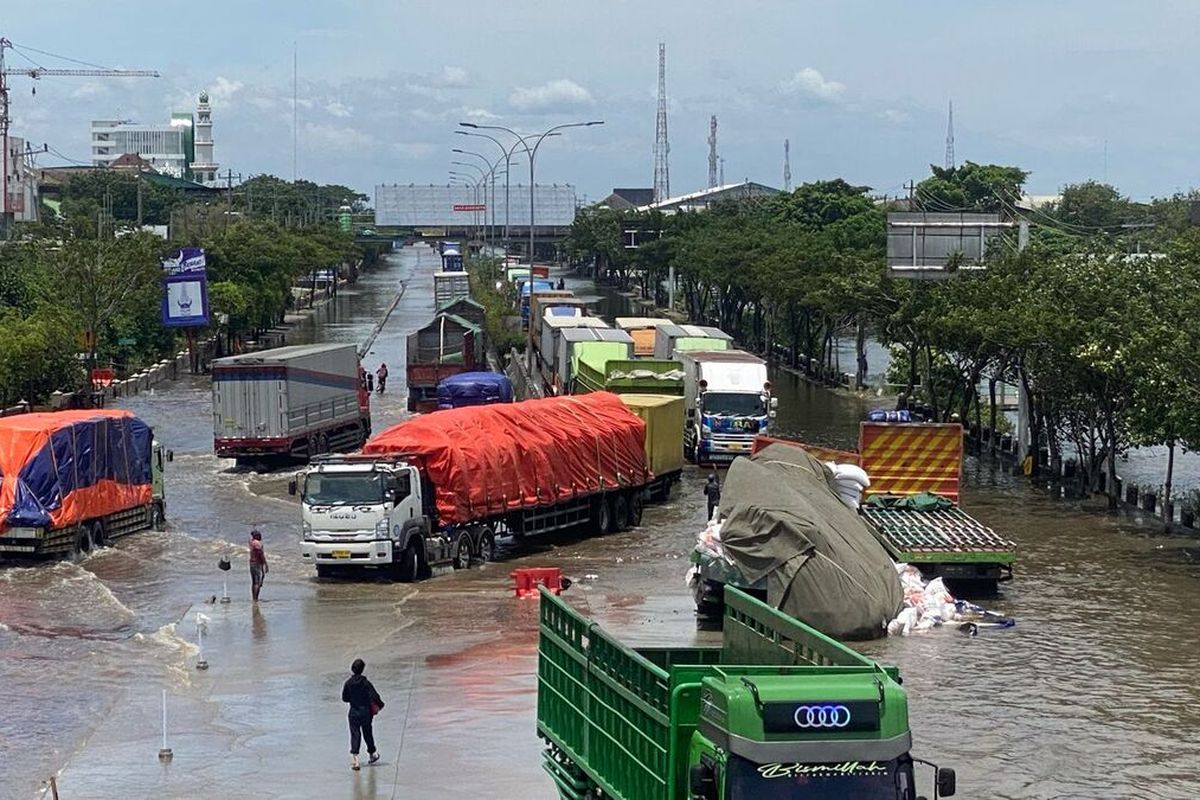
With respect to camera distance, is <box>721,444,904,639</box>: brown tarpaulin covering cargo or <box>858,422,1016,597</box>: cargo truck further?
<box>858,422,1016,597</box>: cargo truck

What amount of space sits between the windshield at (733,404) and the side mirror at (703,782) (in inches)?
1429

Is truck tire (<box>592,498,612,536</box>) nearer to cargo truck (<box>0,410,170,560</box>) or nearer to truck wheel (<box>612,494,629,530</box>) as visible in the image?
truck wheel (<box>612,494,629,530</box>)

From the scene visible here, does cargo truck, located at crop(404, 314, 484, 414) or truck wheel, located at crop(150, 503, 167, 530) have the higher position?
cargo truck, located at crop(404, 314, 484, 414)

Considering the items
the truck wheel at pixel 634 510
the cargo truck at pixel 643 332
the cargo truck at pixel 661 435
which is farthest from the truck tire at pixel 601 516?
the cargo truck at pixel 643 332

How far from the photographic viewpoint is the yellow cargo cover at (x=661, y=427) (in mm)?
41188

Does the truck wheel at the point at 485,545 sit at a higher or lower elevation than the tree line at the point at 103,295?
lower

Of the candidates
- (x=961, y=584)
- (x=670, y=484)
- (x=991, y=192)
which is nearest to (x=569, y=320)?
(x=670, y=484)

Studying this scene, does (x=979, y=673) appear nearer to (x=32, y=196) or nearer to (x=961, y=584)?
(x=961, y=584)

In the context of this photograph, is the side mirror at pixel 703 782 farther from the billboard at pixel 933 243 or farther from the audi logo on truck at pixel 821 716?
the billboard at pixel 933 243

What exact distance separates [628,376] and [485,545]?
1346 centimetres

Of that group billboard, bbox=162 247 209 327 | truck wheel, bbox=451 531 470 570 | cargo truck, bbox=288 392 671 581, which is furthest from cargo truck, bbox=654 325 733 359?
truck wheel, bbox=451 531 470 570

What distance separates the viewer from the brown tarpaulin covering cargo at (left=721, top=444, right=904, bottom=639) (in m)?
26.0

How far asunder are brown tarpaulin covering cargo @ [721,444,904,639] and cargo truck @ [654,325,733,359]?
2601cm

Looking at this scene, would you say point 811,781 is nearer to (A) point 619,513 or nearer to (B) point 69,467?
(B) point 69,467
